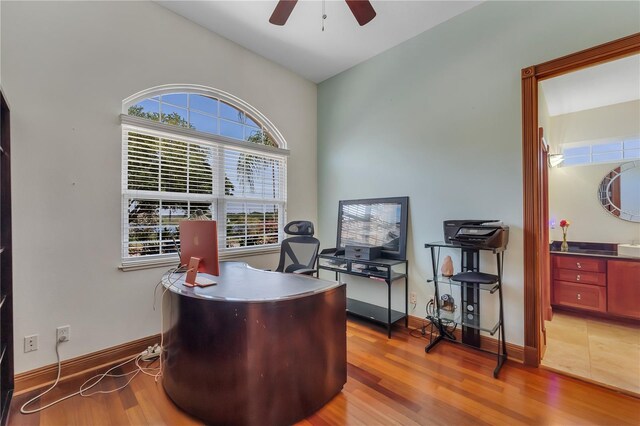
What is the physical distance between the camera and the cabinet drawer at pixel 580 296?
3.20 m

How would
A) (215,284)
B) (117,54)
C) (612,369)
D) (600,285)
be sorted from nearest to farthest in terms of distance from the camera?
1. (215,284)
2. (612,369)
3. (117,54)
4. (600,285)

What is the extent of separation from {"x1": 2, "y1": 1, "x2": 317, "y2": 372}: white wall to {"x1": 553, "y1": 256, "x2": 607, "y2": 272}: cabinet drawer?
468 cm

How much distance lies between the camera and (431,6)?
8.34ft

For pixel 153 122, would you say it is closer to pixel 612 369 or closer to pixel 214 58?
pixel 214 58

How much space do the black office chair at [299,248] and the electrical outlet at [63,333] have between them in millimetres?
1747

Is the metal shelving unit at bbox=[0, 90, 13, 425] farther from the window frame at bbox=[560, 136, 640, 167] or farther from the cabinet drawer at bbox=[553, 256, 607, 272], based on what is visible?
the window frame at bbox=[560, 136, 640, 167]

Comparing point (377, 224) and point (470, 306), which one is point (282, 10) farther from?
point (470, 306)

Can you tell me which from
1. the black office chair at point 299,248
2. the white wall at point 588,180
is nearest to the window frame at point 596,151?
the white wall at point 588,180

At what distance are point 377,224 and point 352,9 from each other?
2.11 meters

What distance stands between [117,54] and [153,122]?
1.91ft

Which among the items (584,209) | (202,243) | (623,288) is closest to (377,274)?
(202,243)

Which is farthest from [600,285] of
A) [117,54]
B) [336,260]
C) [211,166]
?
[117,54]

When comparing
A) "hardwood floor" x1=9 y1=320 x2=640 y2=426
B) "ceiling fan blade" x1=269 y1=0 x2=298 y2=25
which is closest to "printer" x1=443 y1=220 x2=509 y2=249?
"hardwood floor" x1=9 y1=320 x2=640 y2=426

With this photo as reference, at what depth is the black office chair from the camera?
2.86 meters
